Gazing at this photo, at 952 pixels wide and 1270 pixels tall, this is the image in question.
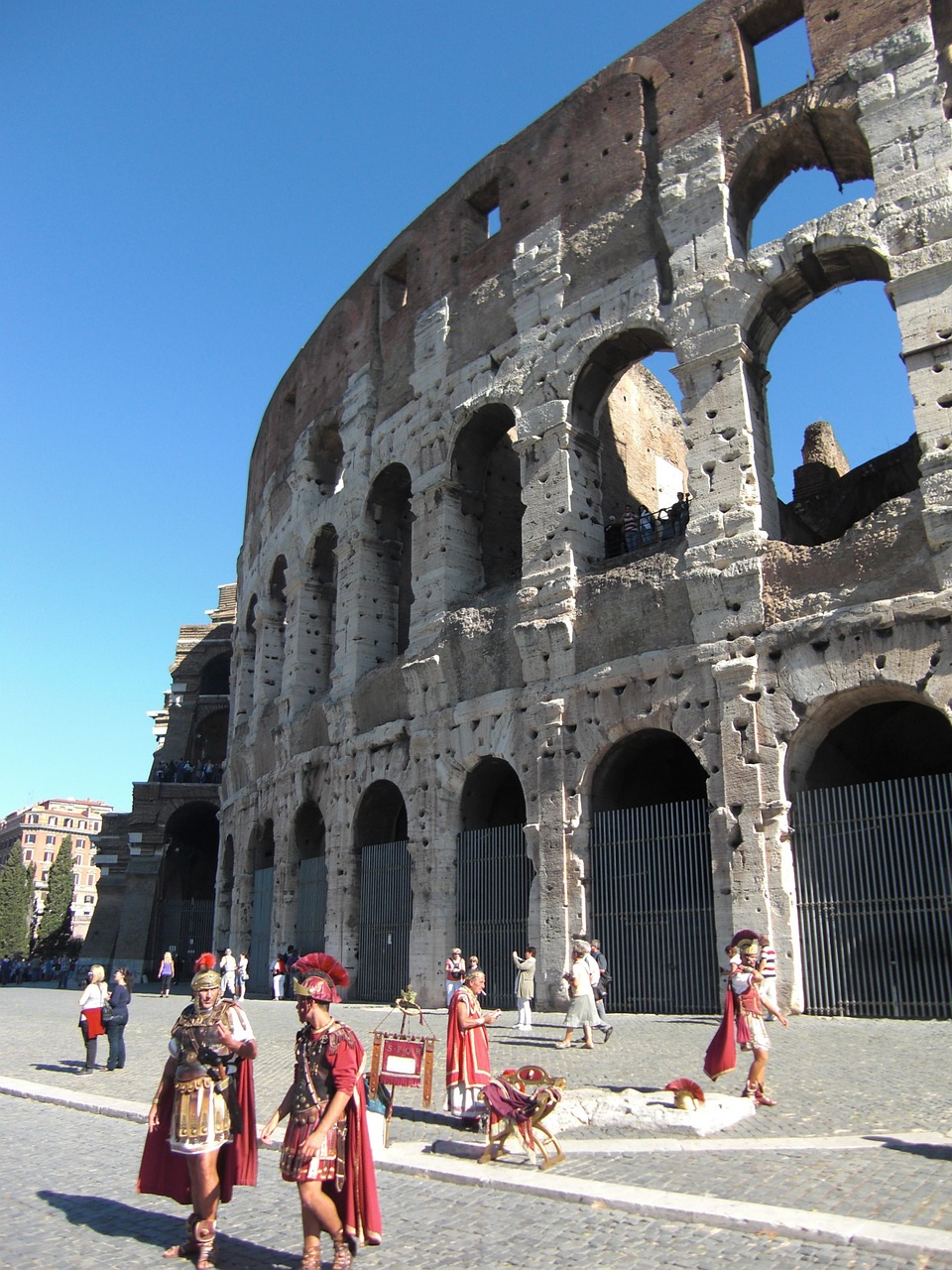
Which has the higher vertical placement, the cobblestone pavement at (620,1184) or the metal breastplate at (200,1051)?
the metal breastplate at (200,1051)

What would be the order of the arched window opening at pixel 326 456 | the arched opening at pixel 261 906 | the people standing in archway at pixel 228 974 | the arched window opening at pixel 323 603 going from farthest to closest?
1. the arched window opening at pixel 326 456
2. the arched window opening at pixel 323 603
3. the arched opening at pixel 261 906
4. the people standing in archway at pixel 228 974

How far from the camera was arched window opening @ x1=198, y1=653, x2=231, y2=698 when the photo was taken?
32.8 meters

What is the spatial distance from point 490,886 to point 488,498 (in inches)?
287

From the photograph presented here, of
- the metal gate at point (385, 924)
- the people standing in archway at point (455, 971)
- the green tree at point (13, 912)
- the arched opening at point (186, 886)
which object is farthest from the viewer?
the green tree at point (13, 912)

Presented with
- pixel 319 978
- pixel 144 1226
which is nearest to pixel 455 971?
pixel 144 1226

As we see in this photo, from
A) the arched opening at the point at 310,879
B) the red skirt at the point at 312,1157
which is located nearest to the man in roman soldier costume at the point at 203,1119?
the red skirt at the point at 312,1157

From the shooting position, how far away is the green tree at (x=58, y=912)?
4353 centimetres

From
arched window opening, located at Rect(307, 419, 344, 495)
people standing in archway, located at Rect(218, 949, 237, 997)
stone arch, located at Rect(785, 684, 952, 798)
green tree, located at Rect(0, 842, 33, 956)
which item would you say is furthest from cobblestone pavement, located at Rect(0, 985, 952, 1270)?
green tree, located at Rect(0, 842, 33, 956)

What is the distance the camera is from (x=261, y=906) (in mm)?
19844

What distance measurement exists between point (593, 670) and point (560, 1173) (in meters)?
8.37

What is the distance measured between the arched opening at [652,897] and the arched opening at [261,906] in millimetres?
8041

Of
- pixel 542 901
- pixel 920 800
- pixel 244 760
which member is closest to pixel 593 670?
pixel 542 901

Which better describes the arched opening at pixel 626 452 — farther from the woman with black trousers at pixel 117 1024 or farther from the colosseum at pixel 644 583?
the woman with black trousers at pixel 117 1024

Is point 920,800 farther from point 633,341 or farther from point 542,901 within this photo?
point 633,341
